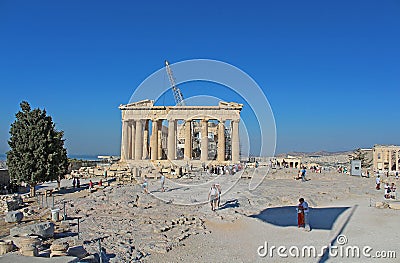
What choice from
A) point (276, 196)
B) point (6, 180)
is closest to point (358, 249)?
point (276, 196)

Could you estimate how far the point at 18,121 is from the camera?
78.4ft

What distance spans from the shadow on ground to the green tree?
15.3 metres

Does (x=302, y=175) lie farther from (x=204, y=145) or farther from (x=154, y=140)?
(x=154, y=140)

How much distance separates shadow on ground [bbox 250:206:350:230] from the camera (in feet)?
46.0

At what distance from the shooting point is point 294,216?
51.5 feet

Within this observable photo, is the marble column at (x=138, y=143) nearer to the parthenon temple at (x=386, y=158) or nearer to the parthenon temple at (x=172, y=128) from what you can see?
the parthenon temple at (x=172, y=128)

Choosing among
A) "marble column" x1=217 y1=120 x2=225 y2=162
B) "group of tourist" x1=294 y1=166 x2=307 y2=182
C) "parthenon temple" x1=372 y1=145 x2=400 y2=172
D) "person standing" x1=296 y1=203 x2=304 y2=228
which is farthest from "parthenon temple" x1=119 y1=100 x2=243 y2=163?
"person standing" x1=296 y1=203 x2=304 y2=228

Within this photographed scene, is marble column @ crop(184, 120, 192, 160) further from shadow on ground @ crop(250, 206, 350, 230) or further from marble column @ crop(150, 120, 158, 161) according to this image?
shadow on ground @ crop(250, 206, 350, 230)

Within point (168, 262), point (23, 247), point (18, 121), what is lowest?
point (168, 262)

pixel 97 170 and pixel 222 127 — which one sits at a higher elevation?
pixel 222 127

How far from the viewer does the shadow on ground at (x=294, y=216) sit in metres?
14.0

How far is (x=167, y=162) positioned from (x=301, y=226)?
34340mm

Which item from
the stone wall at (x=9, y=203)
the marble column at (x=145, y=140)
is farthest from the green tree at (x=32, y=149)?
the marble column at (x=145, y=140)

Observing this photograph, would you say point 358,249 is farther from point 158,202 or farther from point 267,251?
point 158,202
